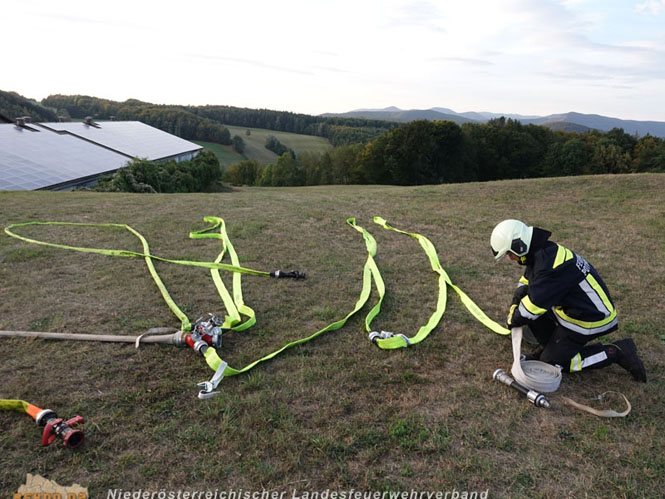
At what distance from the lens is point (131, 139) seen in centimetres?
5172

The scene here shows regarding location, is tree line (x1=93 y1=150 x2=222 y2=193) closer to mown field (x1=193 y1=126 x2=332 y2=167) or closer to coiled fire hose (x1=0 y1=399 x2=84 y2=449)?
coiled fire hose (x1=0 y1=399 x2=84 y2=449)

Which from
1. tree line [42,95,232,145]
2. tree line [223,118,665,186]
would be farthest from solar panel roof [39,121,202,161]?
tree line [42,95,232,145]

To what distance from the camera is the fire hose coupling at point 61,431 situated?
309cm

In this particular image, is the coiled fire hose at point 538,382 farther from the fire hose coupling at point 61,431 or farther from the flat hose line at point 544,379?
the fire hose coupling at point 61,431

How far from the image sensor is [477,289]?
6801 mm


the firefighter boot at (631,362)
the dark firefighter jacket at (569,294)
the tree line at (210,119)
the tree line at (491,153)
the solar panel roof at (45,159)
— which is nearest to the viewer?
the dark firefighter jacket at (569,294)

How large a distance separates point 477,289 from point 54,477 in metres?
6.05

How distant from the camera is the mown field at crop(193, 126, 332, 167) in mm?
94125

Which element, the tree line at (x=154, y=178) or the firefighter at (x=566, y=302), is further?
the tree line at (x=154, y=178)

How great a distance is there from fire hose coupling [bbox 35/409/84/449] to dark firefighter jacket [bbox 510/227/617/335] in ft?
14.2

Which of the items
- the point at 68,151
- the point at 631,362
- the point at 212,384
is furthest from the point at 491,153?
the point at 212,384

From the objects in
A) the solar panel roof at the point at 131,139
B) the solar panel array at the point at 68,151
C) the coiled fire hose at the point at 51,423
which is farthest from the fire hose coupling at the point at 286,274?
the solar panel roof at the point at 131,139

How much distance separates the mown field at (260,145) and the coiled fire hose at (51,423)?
3385 inches

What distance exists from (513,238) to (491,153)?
58273mm
